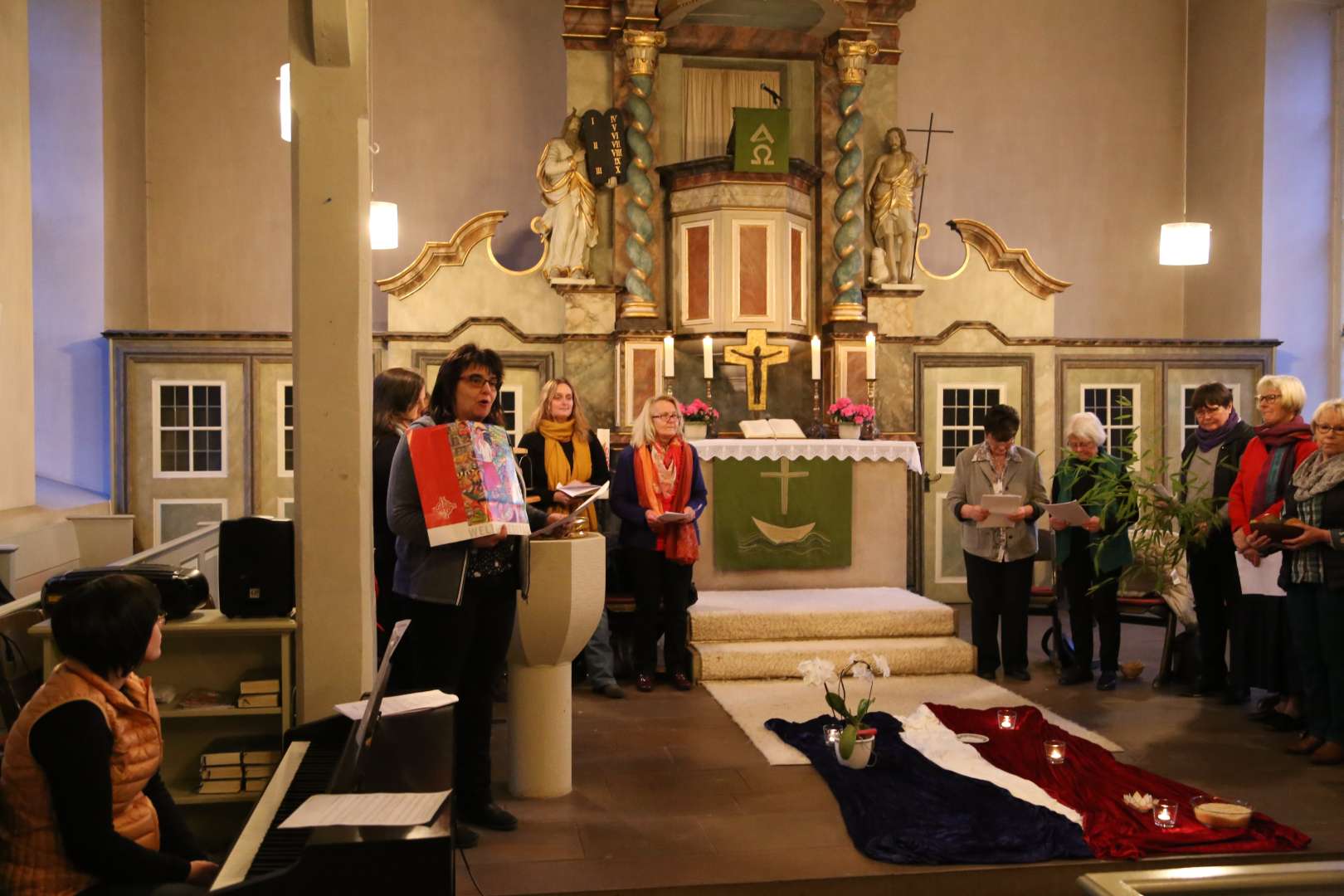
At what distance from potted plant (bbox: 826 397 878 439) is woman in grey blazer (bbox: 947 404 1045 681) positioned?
205cm

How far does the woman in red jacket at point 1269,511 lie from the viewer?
509 centimetres

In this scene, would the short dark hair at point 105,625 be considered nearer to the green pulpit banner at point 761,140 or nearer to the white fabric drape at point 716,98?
the green pulpit banner at point 761,140

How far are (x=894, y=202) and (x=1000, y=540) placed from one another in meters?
4.30

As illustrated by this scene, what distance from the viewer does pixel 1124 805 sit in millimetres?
3973

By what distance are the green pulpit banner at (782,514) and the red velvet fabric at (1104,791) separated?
192 centimetres

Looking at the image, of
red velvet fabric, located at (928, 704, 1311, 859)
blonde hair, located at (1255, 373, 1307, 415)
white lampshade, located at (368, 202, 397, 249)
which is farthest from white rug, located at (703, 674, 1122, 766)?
white lampshade, located at (368, 202, 397, 249)

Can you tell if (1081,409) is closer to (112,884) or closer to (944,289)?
(944,289)

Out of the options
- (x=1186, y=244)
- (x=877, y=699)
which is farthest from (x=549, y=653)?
(x=1186, y=244)

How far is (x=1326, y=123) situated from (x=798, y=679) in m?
7.66

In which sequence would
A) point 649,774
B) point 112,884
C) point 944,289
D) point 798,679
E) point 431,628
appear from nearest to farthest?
point 112,884 → point 431,628 → point 649,774 → point 798,679 → point 944,289

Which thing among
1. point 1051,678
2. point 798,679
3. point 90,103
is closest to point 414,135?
point 90,103

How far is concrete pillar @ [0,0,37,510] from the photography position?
6.72 metres

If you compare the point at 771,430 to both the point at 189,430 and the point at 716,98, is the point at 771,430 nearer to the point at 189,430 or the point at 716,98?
the point at 716,98

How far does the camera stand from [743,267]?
885 centimetres
